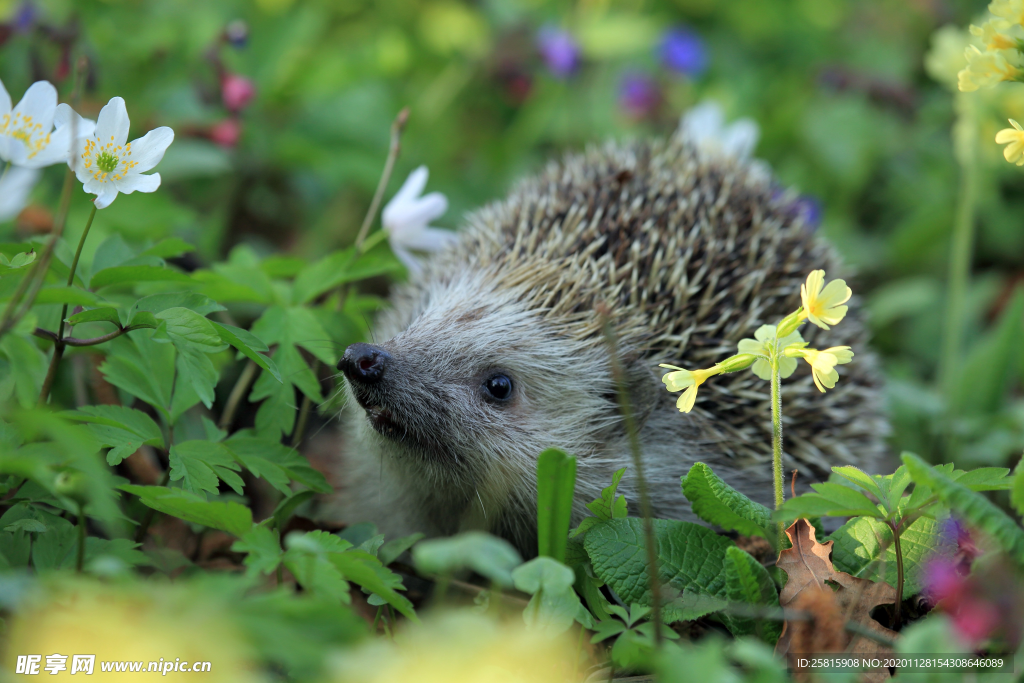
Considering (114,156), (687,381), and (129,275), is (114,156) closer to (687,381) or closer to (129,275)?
(129,275)

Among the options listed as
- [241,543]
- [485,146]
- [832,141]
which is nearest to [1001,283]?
[832,141]

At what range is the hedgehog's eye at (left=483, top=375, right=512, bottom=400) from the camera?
2412 millimetres

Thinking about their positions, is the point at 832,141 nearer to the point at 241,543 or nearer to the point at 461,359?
the point at 461,359

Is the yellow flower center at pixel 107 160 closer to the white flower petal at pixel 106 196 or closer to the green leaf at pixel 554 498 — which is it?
the white flower petal at pixel 106 196

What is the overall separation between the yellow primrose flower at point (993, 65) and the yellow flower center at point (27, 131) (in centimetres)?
213

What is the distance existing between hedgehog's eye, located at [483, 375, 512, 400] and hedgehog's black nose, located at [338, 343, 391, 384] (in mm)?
382

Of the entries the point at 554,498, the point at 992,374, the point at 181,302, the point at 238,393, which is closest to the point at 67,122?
the point at 181,302

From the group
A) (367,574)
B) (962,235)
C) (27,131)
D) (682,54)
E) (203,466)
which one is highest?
(682,54)

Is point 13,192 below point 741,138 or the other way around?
below

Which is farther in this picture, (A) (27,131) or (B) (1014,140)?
(B) (1014,140)

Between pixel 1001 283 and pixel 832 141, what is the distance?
3.77ft

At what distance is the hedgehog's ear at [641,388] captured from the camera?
2.44 metres

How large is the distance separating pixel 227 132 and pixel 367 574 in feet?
8.21

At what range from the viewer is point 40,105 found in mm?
1748
